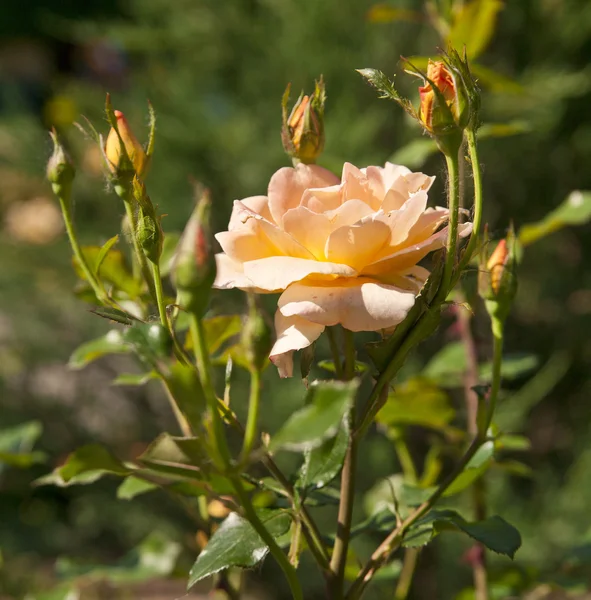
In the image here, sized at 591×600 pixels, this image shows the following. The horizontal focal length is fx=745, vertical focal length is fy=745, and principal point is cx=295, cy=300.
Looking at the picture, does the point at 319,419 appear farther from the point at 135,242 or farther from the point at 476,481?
the point at 476,481

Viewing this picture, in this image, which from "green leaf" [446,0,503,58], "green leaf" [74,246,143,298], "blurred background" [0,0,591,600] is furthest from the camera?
"blurred background" [0,0,591,600]

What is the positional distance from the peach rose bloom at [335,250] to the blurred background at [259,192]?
1194 millimetres

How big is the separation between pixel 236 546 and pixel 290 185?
6.6 inches

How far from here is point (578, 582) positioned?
594 mm

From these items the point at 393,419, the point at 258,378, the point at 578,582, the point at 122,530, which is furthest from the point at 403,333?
the point at 122,530

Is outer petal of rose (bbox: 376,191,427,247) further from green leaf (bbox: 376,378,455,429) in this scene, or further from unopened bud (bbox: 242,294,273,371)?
green leaf (bbox: 376,378,455,429)

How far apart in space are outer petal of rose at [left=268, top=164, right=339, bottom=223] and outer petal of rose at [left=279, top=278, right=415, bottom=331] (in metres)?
0.05

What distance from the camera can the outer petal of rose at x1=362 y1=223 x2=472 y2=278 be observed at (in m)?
0.31

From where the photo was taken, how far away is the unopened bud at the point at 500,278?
0.35 m

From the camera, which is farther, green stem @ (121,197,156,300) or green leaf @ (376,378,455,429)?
green leaf @ (376,378,455,429)

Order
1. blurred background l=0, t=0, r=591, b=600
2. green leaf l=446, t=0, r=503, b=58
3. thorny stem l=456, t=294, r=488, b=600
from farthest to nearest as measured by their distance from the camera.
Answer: blurred background l=0, t=0, r=591, b=600 < green leaf l=446, t=0, r=503, b=58 < thorny stem l=456, t=294, r=488, b=600

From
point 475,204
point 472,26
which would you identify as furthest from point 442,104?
point 472,26

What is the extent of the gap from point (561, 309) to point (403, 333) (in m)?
1.72

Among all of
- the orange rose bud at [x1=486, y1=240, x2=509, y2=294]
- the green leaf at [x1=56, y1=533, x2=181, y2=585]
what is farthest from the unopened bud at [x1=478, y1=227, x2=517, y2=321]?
the green leaf at [x1=56, y1=533, x2=181, y2=585]
